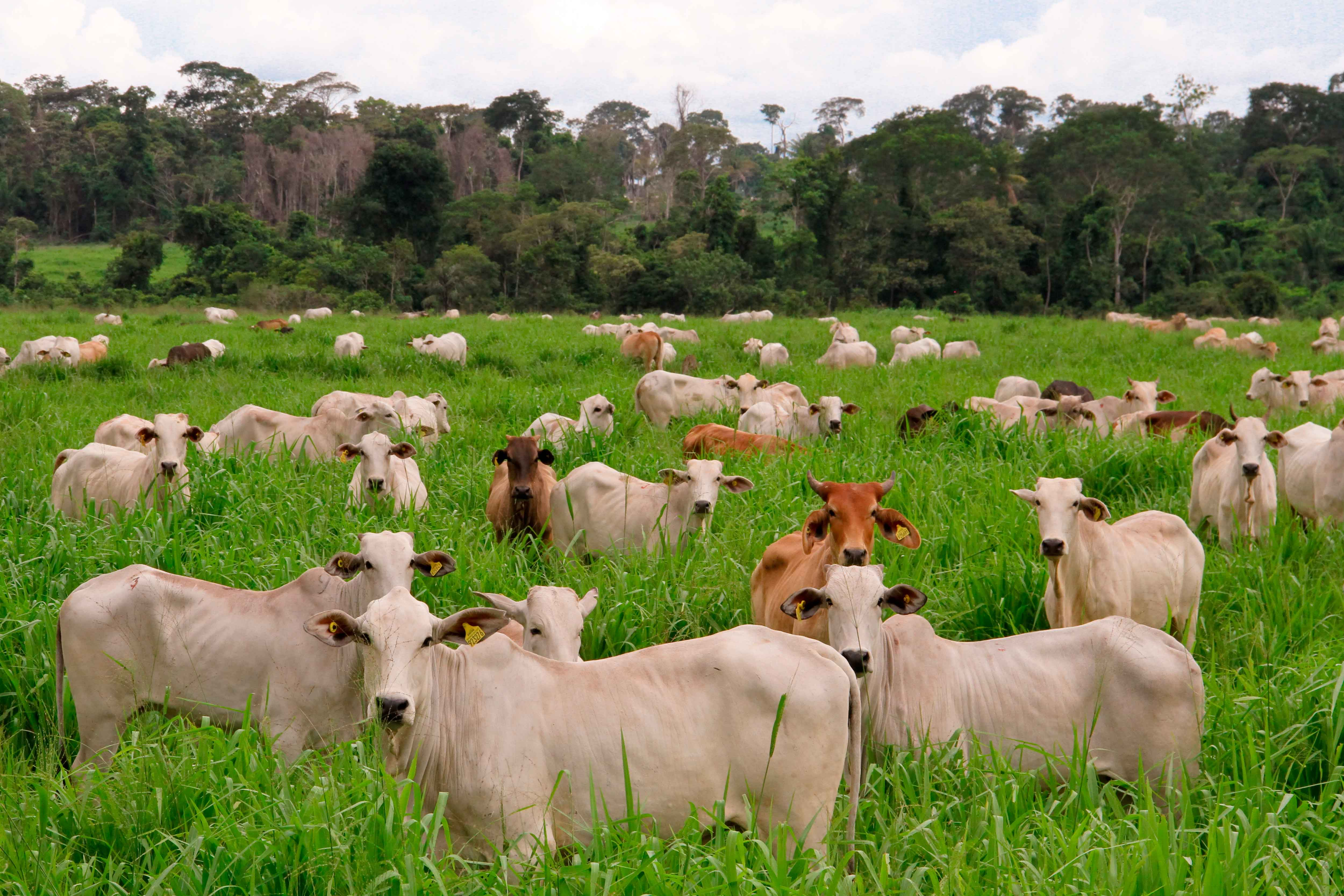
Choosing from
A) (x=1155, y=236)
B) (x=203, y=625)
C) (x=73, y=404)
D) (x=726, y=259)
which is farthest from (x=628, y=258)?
(x=203, y=625)

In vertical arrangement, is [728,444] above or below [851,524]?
below

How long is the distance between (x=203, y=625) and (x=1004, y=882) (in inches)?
139

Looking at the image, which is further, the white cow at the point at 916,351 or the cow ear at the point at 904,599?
the white cow at the point at 916,351

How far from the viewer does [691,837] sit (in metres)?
3.37

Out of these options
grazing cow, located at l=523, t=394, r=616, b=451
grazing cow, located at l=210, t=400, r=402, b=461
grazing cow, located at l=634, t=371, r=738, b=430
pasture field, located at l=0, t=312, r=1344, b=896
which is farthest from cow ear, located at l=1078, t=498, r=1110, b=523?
grazing cow, located at l=634, t=371, r=738, b=430

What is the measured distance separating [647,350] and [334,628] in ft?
45.9

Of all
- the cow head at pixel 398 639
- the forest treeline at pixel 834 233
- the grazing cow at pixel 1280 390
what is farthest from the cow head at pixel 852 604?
the forest treeline at pixel 834 233

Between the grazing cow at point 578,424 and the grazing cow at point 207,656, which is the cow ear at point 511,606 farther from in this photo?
the grazing cow at point 578,424

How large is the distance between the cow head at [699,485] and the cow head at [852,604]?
2.69 meters

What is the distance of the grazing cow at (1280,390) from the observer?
12.0 m

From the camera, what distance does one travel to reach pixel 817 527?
562cm

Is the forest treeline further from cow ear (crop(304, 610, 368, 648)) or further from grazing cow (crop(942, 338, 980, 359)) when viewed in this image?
cow ear (crop(304, 610, 368, 648))

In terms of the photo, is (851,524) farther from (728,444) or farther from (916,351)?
(916,351)

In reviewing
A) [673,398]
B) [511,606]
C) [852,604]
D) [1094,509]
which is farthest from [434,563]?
[673,398]
